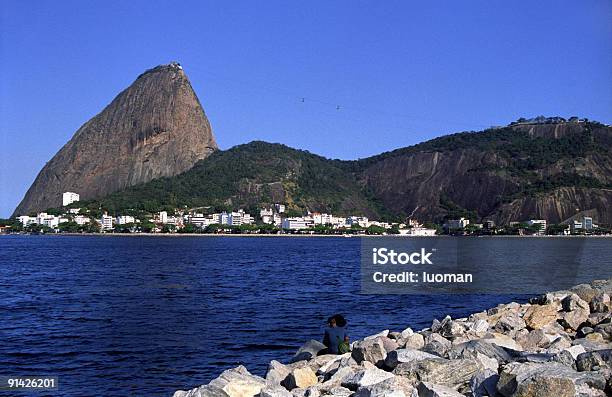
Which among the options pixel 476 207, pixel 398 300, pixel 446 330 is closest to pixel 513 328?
pixel 446 330

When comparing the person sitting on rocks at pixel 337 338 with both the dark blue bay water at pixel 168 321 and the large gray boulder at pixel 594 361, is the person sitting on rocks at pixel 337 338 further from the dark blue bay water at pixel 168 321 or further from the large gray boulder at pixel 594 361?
the large gray boulder at pixel 594 361

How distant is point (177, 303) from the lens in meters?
27.0

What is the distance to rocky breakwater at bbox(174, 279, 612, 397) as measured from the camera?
823cm

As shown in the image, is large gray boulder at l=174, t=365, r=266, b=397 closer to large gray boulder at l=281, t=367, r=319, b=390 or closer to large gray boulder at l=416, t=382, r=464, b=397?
large gray boulder at l=281, t=367, r=319, b=390

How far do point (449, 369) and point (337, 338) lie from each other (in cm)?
366

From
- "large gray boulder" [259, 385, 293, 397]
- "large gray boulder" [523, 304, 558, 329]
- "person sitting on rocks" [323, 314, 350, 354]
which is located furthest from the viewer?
"large gray boulder" [523, 304, 558, 329]

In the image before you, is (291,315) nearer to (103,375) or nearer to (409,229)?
(103,375)

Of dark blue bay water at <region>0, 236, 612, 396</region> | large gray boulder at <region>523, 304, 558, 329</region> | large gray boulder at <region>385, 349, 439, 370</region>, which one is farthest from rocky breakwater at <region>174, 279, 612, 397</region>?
dark blue bay water at <region>0, 236, 612, 396</region>

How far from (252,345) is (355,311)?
7263 millimetres

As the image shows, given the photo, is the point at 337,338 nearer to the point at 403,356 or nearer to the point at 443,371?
the point at 403,356

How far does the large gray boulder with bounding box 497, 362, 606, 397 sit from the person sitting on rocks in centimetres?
426

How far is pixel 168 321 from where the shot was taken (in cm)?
2200

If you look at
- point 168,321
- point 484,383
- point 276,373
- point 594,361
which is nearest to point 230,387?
point 276,373

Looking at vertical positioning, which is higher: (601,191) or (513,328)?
(601,191)
